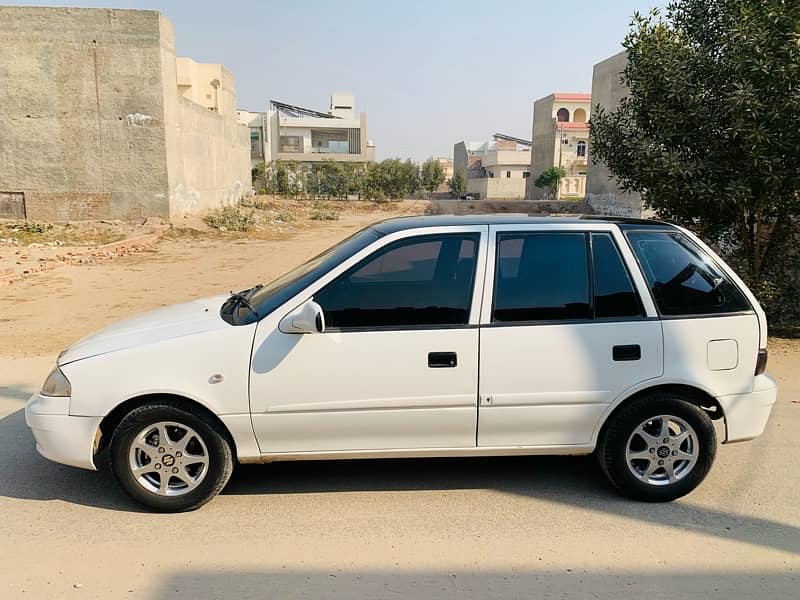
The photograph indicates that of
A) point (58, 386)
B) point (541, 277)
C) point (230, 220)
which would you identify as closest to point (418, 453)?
point (541, 277)

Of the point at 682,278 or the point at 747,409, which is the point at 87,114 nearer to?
the point at 682,278

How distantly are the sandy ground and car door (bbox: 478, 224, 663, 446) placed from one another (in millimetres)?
513

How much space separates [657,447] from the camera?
385 centimetres

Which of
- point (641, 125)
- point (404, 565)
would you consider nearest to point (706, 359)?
point (404, 565)

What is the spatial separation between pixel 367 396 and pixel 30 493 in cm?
227

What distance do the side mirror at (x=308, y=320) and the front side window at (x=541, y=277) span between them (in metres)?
1.03

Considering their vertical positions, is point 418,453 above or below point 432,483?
above

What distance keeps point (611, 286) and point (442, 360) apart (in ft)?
3.78

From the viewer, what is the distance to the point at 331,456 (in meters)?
3.75

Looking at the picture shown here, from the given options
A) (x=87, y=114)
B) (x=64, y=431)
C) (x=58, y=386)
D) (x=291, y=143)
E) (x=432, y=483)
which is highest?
(x=291, y=143)

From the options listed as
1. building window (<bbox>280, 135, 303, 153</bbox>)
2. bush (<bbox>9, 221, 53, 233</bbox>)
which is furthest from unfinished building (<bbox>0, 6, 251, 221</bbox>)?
building window (<bbox>280, 135, 303, 153</bbox>)

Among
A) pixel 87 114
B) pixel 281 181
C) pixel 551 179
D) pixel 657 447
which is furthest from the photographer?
pixel 551 179

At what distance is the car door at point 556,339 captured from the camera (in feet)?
12.2

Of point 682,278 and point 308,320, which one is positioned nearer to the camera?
point 308,320
